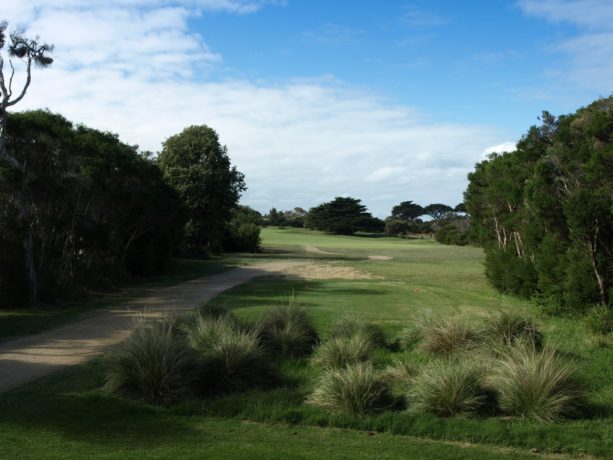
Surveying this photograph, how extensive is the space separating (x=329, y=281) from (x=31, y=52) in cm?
1656

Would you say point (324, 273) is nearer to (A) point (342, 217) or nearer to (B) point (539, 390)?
(B) point (539, 390)

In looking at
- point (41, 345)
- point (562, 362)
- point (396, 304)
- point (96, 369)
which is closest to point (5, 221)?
point (41, 345)

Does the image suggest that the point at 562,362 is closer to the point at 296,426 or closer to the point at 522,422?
the point at 522,422

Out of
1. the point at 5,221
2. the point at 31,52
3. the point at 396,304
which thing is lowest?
the point at 396,304

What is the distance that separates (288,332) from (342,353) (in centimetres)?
172

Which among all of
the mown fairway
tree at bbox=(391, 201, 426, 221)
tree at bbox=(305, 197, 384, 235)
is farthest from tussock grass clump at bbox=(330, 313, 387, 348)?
tree at bbox=(391, 201, 426, 221)

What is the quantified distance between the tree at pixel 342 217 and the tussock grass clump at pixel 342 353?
10236 centimetres

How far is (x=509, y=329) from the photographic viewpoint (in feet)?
35.7

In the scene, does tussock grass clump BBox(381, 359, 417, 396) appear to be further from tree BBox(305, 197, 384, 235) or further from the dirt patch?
tree BBox(305, 197, 384, 235)

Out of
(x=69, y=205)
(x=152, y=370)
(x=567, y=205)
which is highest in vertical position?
(x=69, y=205)

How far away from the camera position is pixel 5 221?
18234mm

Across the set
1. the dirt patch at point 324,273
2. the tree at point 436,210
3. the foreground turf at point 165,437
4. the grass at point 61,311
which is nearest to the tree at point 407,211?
the tree at point 436,210

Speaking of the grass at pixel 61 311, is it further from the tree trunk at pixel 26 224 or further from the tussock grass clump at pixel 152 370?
the tussock grass clump at pixel 152 370

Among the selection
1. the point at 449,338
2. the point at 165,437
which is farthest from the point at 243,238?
the point at 165,437
